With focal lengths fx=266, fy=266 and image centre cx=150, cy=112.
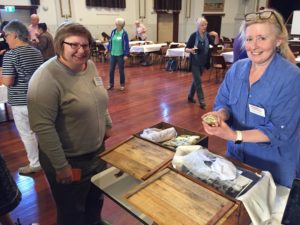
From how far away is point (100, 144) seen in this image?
163 centimetres

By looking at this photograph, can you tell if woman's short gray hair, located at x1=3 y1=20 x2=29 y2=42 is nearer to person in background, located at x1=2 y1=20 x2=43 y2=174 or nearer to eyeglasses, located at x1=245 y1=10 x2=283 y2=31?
person in background, located at x1=2 y1=20 x2=43 y2=174

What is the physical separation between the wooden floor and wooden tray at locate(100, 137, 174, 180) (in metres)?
1.00

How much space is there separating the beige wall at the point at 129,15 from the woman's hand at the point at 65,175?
31.8 ft

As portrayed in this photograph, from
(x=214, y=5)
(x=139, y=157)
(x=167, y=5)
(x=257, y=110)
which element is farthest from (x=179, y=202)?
(x=214, y=5)

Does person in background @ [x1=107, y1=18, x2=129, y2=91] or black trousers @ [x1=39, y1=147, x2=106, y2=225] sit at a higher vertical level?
person in background @ [x1=107, y1=18, x2=129, y2=91]

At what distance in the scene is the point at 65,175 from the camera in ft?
4.67

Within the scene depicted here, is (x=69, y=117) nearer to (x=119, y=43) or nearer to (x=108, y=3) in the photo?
(x=119, y=43)

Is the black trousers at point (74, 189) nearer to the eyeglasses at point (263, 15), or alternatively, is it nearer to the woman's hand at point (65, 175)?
the woman's hand at point (65, 175)

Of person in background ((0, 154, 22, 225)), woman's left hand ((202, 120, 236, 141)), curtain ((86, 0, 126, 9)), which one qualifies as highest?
curtain ((86, 0, 126, 9))

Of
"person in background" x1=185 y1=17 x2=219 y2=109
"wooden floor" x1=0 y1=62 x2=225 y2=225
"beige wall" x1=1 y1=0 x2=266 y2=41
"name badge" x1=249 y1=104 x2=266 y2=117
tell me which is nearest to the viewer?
"name badge" x1=249 y1=104 x2=266 y2=117

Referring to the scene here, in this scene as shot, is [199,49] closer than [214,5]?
Yes

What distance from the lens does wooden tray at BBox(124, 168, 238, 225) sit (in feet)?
2.78

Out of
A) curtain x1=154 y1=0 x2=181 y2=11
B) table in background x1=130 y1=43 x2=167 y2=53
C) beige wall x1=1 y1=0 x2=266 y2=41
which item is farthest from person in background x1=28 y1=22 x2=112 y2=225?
curtain x1=154 y1=0 x2=181 y2=11

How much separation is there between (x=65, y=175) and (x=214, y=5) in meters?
14.4
